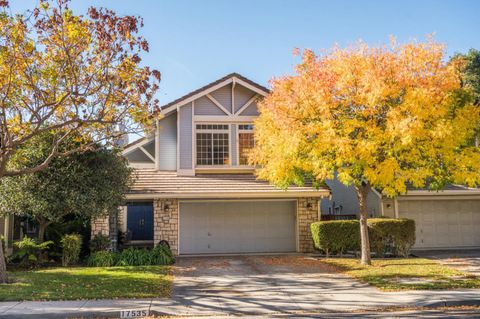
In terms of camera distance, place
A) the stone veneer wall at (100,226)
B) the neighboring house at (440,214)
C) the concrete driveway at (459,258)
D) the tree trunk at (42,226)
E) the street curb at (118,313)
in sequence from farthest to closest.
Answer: the neighboring house at (440,214)
the stone veneer wall at (100,226)
the tree trunk at (42,226)
the concrete driveway at (459,258)
the street curb at (118,313)

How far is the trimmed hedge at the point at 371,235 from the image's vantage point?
58.6 feet

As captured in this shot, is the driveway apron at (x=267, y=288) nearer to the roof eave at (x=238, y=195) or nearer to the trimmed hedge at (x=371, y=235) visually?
the trimmed hedge at (x=371, y=235)

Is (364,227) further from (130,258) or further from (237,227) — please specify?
(130,258)

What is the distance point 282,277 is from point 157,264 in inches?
189

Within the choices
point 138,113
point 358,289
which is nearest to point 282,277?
point 358,289

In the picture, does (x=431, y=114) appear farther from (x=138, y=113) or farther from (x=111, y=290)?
(x=111, y=290)

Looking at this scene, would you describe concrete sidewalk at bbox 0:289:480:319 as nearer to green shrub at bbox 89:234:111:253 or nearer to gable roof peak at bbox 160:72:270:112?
green shrub at bbox 89:234:111:253

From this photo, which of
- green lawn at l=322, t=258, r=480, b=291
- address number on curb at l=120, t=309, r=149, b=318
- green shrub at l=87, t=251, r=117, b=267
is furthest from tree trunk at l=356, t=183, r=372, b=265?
address number on curb at l=120, t=309, r=149, b=318

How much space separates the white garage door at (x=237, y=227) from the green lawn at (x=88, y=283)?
4602 mm

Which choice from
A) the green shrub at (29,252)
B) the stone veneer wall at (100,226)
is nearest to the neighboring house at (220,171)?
the stone veneer wall at (100,226)

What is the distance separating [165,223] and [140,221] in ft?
27.7

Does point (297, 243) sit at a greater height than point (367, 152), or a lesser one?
lesser

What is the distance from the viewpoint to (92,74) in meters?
12.5

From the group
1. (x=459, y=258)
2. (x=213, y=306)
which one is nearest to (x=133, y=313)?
(x=213, y=306)
